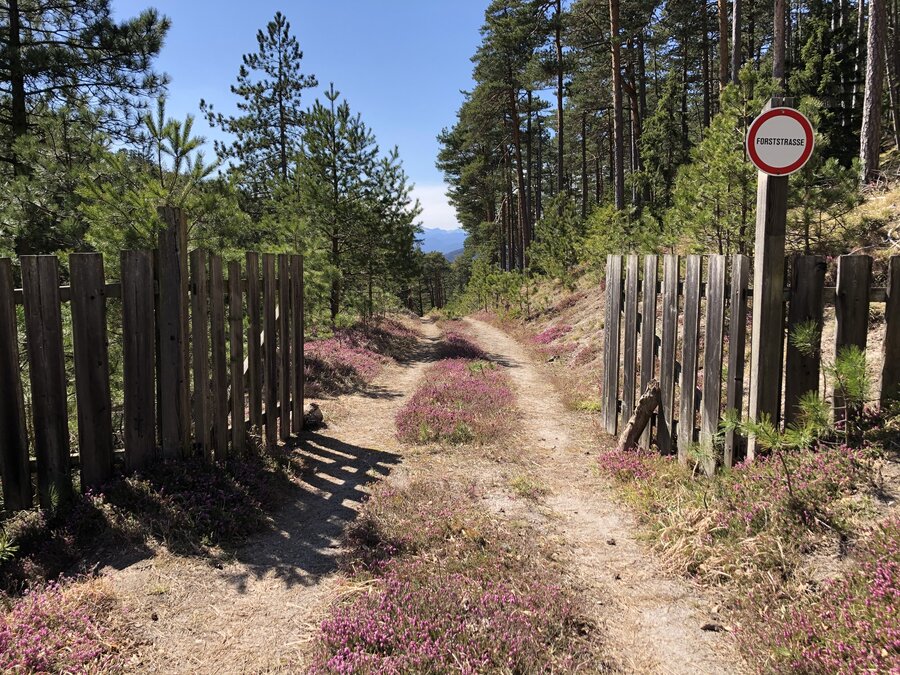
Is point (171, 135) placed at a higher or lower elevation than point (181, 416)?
higher

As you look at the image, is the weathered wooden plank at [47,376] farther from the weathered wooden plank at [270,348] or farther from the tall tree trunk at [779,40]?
the tall tree trunk at [779,40]

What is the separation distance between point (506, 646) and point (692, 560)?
1.85m

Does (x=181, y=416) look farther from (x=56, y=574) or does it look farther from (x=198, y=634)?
(x=198, y=634)

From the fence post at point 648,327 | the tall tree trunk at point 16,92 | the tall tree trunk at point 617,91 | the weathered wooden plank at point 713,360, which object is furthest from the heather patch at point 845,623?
the tall tree trunk at point 617,91

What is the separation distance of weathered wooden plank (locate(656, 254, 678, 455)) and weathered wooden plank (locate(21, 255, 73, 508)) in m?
6.15

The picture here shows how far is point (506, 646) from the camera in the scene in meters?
2.83

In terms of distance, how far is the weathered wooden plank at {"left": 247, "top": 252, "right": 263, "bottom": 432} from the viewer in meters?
6.08

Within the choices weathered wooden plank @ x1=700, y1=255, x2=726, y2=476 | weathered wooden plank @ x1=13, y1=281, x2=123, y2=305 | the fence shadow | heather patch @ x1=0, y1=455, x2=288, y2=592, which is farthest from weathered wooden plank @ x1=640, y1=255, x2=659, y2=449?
weathered wooden plank @ x1=13, y1=281, x2=123, y2=305

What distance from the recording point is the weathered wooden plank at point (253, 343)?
239 inches

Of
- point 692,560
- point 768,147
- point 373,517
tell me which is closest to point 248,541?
point 373,517

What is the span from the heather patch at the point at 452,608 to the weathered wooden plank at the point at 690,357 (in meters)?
2.31

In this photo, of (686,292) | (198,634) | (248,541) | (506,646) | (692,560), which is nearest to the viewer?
(506,646)

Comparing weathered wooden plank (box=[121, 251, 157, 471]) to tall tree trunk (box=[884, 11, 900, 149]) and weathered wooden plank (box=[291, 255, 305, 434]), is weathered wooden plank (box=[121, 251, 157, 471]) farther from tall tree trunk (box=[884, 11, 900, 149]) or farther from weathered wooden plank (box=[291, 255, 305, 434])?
tall tree trunk (box=[884, 11, 900, 149])

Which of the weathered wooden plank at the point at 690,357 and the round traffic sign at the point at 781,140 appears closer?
the round traffic sign at the point at 781,140
